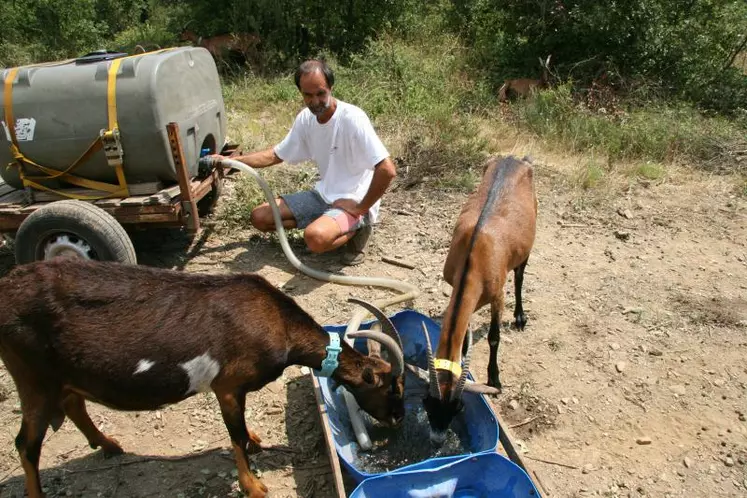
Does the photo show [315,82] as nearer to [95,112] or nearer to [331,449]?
[95,112]

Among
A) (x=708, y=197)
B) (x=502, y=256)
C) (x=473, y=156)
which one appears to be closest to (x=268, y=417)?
(x=502, y=256)

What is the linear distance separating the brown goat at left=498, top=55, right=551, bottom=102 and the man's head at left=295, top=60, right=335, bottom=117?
598cm

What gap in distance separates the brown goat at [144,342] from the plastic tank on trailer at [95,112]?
5.71ft

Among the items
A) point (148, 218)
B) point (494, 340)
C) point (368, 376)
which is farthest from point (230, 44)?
point (368, 376)

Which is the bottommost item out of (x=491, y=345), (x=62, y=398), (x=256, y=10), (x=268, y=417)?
(x=268, y=417)

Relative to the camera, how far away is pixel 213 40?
1302 centimetres

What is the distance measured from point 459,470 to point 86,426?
2.32 metres

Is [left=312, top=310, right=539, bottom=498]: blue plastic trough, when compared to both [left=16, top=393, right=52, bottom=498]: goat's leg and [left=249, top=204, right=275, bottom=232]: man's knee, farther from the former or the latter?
[left=249, top=204, right=275, bottom=232]: man's knee

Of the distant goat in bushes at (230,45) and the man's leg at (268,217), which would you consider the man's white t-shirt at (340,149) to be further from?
the distant goat in bushes at (230,45)

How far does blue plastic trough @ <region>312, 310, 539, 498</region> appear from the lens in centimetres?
313

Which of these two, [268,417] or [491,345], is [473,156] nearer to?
[491,345]

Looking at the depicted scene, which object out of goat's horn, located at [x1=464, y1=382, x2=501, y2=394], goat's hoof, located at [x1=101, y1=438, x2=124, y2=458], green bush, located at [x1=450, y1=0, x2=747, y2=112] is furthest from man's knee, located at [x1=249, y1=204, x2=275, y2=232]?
green bush, located at [x1=450, y1=0, x2=747, y2=112]

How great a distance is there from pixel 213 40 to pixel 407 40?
169 inches

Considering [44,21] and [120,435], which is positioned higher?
[44,21]
